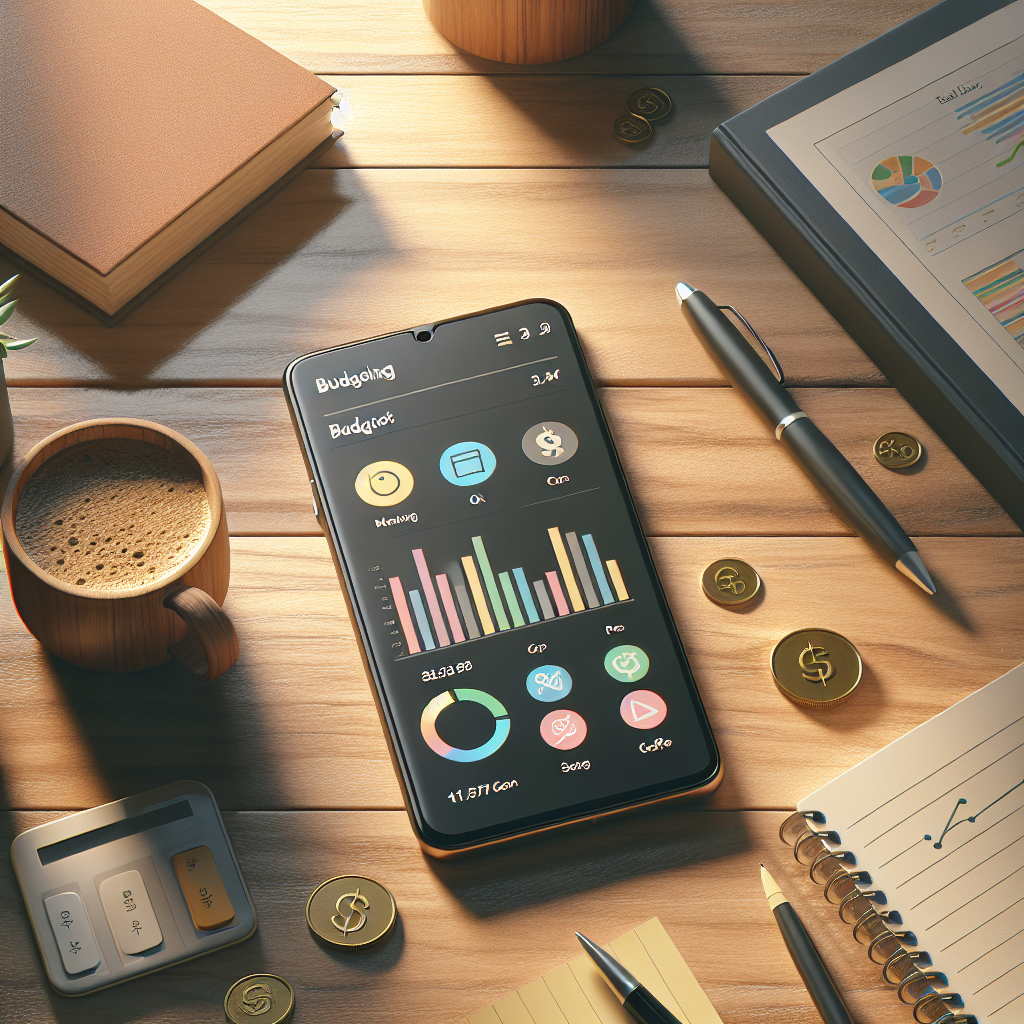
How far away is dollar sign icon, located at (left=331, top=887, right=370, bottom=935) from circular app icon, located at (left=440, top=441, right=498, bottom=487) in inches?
10.6

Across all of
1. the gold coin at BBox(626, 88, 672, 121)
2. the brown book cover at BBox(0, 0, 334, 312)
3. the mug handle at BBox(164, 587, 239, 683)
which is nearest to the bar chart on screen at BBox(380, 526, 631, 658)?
the mug handle at BBox(164, 587, 239, 683)

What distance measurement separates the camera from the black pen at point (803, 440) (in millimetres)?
730

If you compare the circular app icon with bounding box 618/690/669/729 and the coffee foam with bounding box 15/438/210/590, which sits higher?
the coffee foam with bounding box 15/438/210/590

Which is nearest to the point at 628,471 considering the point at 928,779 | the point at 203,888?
the point at 928,779

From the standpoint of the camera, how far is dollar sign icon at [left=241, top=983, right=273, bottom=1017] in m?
0.59

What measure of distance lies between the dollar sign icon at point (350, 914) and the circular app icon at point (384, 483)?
0.82 ft

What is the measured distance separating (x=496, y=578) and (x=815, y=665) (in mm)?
215

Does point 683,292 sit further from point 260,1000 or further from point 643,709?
point 260,1000

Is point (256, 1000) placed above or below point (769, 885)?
below

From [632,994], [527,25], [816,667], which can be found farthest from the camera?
[527,25]

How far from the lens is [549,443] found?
29.2 inches

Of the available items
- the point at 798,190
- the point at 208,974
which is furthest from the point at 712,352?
the point at 208,974

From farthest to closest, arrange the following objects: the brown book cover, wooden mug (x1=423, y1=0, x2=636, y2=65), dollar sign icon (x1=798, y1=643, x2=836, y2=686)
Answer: wooden mug (x1=423, y1=0, x2=636, y2=65) < the brown book cover < dollar sign icon (x1=798, y1=643, x2=836, y2=686)

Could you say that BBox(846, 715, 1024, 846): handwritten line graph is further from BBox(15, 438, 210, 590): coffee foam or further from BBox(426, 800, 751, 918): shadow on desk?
BBox(15, 438, 210, 590): coffee foam
